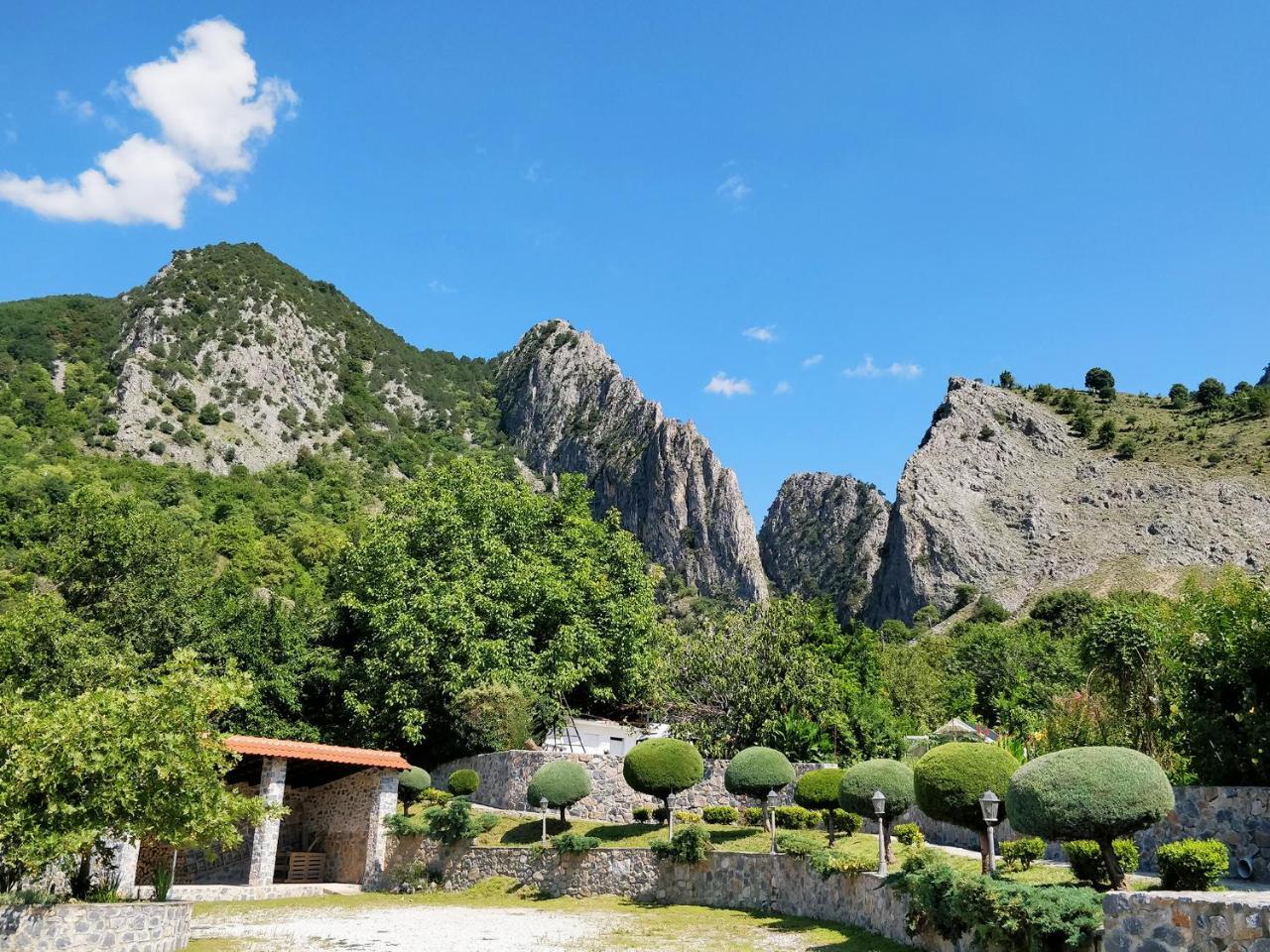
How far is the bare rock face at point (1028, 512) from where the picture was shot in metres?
76.1

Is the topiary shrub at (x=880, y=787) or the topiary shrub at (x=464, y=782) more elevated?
the topiary shrub at (x=880, y=787)

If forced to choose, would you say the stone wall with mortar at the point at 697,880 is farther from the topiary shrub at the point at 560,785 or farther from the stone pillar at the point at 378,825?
the topiary shrub at the point at 560,785

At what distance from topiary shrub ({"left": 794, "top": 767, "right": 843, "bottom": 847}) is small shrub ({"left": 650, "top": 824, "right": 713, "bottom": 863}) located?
9.36 ft

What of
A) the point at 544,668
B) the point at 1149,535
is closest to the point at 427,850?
the point at 544,668

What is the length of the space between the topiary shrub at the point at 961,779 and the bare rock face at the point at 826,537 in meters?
94.9

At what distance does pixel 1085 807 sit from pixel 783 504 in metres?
118

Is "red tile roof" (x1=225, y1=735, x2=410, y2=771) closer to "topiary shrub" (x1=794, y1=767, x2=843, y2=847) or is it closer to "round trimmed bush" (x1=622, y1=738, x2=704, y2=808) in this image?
"round trimmed bush" (x1=622, y1=738, x2=704, y2=808)

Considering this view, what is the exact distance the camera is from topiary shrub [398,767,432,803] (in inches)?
1090

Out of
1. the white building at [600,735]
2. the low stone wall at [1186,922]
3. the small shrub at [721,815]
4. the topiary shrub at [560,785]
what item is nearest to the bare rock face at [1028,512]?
the white building at [600,735]

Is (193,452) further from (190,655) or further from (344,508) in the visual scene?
(190,655)

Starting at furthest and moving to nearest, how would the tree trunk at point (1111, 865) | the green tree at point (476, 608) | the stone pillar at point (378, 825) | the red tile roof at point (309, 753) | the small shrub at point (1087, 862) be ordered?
1. the green tree at point (476, 608)
2. the stone pillar at point (378, 825)
3. the red tile roof at point (309, 753)
4. the small shrub at point (1087, 862)
5. the tree trunk at point (1111, 865)

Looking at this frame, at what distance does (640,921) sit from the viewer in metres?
17.7

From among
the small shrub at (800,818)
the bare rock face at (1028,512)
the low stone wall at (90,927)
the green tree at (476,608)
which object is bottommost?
the low stone wall at (90,927)

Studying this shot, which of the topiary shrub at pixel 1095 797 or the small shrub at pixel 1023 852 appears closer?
the topiary shrub at pixel 1095 797
